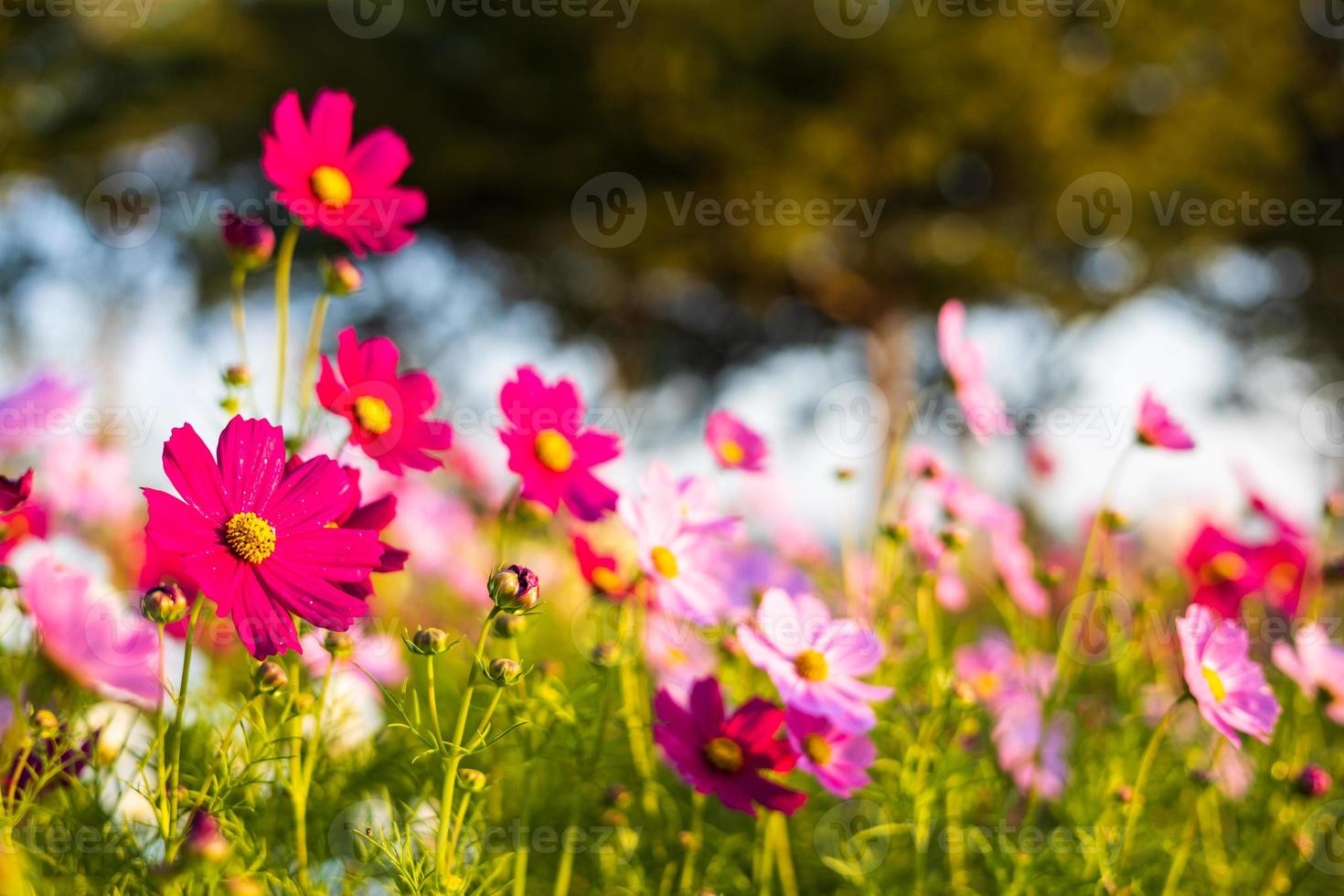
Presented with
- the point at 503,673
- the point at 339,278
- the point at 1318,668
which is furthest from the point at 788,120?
the point at 503,673

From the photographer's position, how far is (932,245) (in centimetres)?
936

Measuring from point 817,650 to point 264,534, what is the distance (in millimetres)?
445

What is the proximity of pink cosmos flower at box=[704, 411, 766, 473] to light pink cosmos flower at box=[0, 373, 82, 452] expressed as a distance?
0.60 meters

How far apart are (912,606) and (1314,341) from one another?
10.4 meters

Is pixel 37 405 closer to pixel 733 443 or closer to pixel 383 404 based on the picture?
pixel 383 404

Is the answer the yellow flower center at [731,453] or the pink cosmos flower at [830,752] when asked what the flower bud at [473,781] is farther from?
the yellow flower center at [731,453]

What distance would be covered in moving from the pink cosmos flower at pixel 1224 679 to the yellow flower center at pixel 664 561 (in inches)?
15.9

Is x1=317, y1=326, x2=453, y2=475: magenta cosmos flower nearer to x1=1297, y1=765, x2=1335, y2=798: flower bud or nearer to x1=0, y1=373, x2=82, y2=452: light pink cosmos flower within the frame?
x1=0, y1=373, x2=82, y2=452: light pink cosmos flower

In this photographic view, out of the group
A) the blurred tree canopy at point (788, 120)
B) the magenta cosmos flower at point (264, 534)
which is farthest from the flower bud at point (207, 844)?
the blurred tree canopy at point (788, 120)

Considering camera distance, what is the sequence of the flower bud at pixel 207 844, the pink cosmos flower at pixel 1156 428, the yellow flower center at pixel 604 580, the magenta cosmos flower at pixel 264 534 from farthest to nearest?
the pink cosmos flower at pixel 1156 428, the yellow flower center at pixel 604 580, the magenta cosmos flower at pixel 264 534, the flower bud at pixel 207 844

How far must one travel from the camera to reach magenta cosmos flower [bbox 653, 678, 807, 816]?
785 mm

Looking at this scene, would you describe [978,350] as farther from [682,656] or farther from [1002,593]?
[682,656]

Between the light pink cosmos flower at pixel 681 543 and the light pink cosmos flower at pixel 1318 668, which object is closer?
the light pink cosmos flower at pixel 681 543

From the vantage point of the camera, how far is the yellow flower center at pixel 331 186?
33.7 inches
